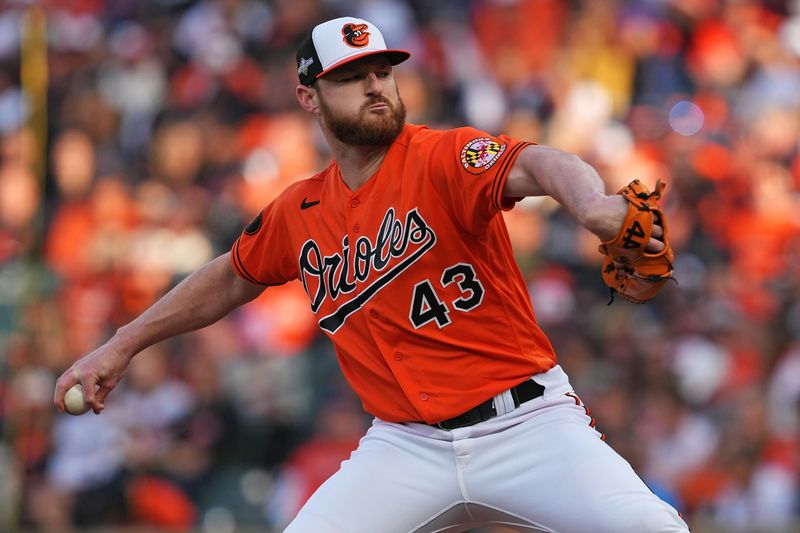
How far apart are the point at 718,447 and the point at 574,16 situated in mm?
4876

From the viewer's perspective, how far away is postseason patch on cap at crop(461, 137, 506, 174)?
4262mm

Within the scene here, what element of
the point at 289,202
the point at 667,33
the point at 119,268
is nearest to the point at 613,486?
the point at 289,202

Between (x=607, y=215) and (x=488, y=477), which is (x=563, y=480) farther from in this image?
(x=607, y=215)

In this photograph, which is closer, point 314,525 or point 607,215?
point 607,215

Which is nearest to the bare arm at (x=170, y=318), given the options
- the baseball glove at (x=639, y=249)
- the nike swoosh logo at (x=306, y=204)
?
the nike swoosh logo at (x=306, y=204)

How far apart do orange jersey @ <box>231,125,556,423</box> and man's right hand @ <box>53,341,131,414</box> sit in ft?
3.14

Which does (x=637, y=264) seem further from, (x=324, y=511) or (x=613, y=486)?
(x=324, y=511)

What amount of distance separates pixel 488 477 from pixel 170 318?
5.09 feet

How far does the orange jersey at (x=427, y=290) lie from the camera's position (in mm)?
4523

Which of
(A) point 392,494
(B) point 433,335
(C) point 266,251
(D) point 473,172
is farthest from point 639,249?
(C) point 266,251

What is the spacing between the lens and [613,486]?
13.8ft

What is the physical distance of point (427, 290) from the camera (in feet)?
15.1

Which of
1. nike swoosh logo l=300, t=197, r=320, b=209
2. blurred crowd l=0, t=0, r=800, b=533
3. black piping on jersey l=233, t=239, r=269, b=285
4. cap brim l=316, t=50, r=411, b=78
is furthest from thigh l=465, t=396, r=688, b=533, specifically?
blurred crowd l=0, t=0, r=800, b=533

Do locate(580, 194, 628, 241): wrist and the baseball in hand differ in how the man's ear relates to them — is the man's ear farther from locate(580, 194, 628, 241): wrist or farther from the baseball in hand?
locate(580, 194, 628, 241): wrist
